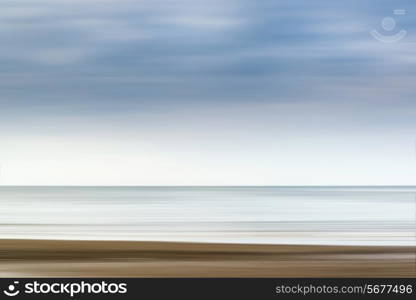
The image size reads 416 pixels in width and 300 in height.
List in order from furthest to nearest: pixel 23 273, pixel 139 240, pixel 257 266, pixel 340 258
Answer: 1. pixel 139 240
2. pixel 340 258
3. pixel 257 266
4. pixel 23 273

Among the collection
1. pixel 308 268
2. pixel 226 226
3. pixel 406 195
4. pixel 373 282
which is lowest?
pixel 373 282

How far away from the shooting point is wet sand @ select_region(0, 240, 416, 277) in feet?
15.1

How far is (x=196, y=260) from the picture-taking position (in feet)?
16.5

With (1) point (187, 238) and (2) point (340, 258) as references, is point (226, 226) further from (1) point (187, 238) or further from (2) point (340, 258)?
(2) point (340, 258)

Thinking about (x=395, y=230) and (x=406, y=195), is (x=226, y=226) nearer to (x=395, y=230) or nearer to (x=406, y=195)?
(x=395, y=230)

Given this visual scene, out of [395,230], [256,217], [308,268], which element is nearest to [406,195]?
[256,217]

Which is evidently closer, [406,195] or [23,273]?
[23,273]

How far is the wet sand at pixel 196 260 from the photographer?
4.61 meters

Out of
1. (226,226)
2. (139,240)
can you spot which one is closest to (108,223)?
(226,226)

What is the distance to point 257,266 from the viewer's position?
4.79m

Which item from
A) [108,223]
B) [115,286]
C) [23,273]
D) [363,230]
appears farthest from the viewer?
[108,223]

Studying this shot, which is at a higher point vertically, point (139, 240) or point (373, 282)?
point (139, 240)

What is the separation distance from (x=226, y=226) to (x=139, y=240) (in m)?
1.59

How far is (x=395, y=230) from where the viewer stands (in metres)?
7.42
